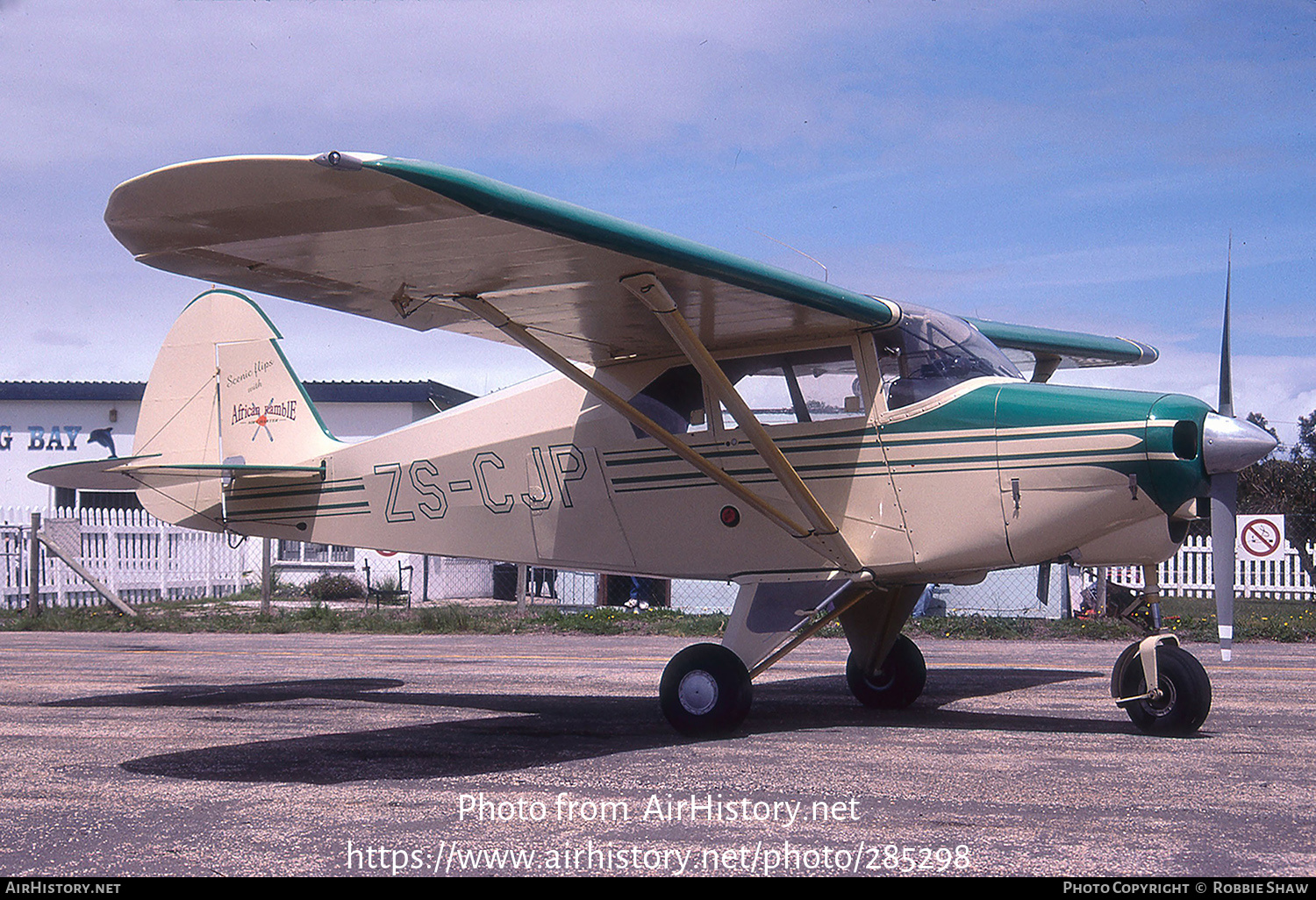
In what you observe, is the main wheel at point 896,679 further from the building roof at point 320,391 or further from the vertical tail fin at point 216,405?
the building roof at point 320,391

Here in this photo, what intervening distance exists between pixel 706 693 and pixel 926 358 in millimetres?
2535

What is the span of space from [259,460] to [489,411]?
2.64 meters

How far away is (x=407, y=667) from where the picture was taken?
1191cm

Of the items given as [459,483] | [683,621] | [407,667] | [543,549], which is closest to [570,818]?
[543,549]

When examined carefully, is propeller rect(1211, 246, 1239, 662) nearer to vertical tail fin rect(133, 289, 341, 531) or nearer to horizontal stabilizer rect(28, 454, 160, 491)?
vertical tail fin rect(133, 289, 341, 531)

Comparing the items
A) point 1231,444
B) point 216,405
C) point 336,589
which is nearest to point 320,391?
point 336,589

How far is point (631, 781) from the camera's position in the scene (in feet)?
18.4

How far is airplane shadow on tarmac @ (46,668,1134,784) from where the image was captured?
6141 mm

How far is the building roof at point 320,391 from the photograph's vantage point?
116 feet

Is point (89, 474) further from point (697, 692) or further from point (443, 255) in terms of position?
point (697, 692)

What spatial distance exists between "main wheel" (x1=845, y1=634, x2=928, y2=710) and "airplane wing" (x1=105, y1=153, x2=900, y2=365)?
2574mm

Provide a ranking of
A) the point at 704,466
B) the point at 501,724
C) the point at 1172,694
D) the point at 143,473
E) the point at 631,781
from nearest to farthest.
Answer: the point at 631,781 → the point at 1172,694 → the point at 704,466 → the point at 501,724 → the point at 143,473

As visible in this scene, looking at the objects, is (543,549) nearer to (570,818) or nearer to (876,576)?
(876,576)

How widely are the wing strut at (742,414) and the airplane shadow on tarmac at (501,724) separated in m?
1.28
